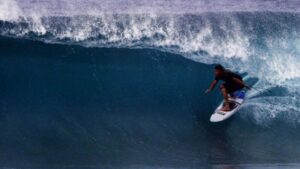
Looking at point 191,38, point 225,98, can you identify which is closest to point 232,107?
point 225,98

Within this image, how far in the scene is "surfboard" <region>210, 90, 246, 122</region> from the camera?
13659 millimetres

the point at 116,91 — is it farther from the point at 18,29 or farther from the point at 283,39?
the point at 283,39

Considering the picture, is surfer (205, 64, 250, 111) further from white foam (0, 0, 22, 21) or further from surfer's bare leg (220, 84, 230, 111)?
white foam (0, 0, 22, 21)

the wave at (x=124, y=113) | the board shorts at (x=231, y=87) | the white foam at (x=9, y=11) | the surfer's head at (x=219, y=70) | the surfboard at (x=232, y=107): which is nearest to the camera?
the wave at (x=124, y=113)

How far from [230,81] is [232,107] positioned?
645 millimetres

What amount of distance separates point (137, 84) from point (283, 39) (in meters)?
4.43

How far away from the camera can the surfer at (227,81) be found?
13.2 metres

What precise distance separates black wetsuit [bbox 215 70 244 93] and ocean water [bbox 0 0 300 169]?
881 mm

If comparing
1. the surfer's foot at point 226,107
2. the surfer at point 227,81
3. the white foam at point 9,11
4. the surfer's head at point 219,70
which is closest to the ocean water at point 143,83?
the white foam at point 9,11

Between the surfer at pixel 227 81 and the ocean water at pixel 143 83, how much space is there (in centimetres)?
84

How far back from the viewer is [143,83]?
15.2 m

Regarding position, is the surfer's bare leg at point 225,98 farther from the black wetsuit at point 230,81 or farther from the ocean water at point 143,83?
the ocean water at point 143,83

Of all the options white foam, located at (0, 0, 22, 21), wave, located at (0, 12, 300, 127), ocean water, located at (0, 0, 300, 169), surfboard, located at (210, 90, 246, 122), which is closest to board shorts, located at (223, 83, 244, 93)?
surfboard, located at (210, 90, 246, 122)

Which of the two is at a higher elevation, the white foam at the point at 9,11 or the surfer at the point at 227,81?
the white foam at the point at 9,11
